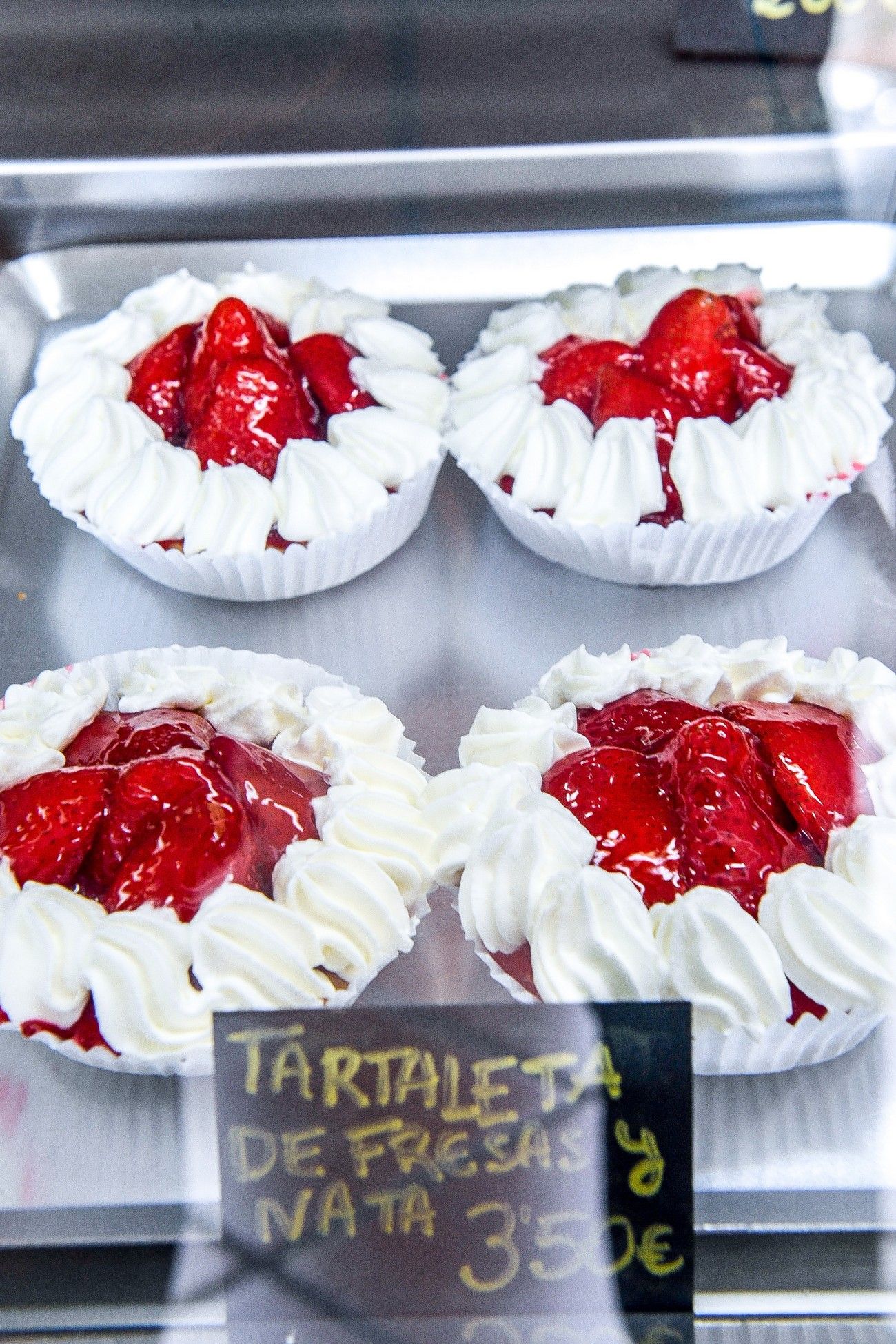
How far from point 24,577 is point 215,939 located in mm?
1087

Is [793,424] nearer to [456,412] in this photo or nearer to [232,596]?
[456,412]

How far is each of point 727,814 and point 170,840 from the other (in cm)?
63

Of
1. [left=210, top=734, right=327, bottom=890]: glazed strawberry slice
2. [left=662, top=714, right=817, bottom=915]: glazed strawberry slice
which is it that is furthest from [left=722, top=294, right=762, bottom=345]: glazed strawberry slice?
[left=210, top=734, right=327, bottom=890]: glazed strawberry slice

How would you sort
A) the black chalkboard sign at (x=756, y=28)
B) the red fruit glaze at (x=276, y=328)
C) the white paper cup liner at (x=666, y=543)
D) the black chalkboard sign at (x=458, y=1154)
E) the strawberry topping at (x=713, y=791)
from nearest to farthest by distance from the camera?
the black chalkboard sign at (x=458, y=1154), the strawberry topping at (x=713, y=791), the black chalkboard sign at (x=756, y=28), the white paper cup liner at (x=666, y=543), the red fruit glaze at (x=276, y=328)

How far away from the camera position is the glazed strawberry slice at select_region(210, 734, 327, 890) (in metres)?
1.66

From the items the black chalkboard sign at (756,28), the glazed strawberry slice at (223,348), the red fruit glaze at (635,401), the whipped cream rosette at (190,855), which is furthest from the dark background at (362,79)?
the whipped cream rosette at (190,855)

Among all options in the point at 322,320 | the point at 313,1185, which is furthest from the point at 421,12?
the point at 313,1185

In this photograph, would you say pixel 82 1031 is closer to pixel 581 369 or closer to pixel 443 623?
pixel 443 623

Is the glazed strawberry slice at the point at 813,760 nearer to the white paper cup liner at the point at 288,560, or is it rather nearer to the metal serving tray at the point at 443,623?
the metal serving tray at the point at 443,623

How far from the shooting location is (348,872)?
1.61m

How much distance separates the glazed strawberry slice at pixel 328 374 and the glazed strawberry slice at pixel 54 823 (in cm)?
96

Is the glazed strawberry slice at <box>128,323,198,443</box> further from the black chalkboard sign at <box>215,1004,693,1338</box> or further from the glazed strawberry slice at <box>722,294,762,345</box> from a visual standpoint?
the black chalkboard sign at <box>215,1004,693,1338</box>

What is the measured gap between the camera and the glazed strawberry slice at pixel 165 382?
7.91ft

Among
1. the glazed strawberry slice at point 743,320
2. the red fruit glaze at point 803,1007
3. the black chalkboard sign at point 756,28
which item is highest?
the black chalkboard sign at point 756,28
